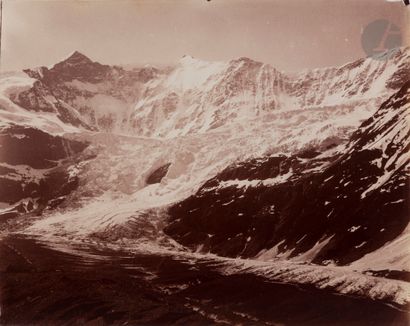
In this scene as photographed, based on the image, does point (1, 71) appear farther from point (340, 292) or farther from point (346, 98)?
point (340, 292)

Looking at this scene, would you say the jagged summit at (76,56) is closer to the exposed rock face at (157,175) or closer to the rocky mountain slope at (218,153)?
the rocky mountain slope at (218,153)

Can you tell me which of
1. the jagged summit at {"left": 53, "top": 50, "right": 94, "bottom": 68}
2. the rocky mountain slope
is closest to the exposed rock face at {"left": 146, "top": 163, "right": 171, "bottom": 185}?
the rocky mountain slope

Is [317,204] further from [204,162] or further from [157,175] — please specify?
[157,175]

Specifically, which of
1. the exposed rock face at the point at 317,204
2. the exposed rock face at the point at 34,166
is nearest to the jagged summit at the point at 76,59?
the exposed rock face at the point at 34,166

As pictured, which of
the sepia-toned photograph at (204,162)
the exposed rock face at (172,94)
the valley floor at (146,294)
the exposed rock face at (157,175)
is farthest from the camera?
the exposed rock face at (172,94)

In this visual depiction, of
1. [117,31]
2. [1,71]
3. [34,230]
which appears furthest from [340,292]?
[1,71]

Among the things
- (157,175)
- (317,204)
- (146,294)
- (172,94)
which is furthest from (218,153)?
(146,294)
